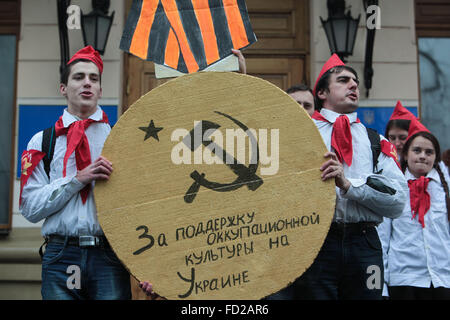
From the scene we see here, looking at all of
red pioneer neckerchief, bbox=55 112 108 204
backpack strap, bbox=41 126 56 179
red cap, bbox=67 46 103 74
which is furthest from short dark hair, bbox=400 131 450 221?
backpack strap, bbox=41 126 56 179

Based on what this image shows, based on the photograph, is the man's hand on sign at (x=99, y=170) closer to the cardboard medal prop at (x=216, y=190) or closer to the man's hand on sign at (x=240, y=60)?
the cardboard medal prop at (x=216, y=190)

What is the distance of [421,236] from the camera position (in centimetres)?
370

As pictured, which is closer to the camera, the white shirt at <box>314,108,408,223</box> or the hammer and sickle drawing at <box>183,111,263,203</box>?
the hammer and sickle drawing at <box>183,111,263,203</box>

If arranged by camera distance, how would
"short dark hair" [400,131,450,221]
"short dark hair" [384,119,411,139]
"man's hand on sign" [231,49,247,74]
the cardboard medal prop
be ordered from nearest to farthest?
the cardboard medal prop → "man's hand on sign" [231,49,247,74] → "short dark hair" [400,131,450,221] → "short dark hair" [384,119,411,139]

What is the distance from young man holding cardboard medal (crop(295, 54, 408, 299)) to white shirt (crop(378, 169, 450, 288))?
47.3 inches

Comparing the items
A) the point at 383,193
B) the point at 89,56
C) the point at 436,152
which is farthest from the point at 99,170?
the point at 436,152

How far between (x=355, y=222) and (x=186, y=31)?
125 cm

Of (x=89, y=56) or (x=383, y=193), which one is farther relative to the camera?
(x=89, y=56)

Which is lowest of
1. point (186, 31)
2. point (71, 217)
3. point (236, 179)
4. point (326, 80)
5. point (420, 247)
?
point (420, 247)

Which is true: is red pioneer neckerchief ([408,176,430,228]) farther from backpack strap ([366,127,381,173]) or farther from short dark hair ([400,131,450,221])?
backpack strap ([366,127,381,173])

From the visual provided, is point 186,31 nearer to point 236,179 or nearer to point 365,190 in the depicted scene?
point 236,179

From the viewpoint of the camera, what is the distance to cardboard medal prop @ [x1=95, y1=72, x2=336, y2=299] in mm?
2246

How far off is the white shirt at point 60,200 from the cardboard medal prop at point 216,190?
199 mm

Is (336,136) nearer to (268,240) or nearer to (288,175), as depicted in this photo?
(288,175)
